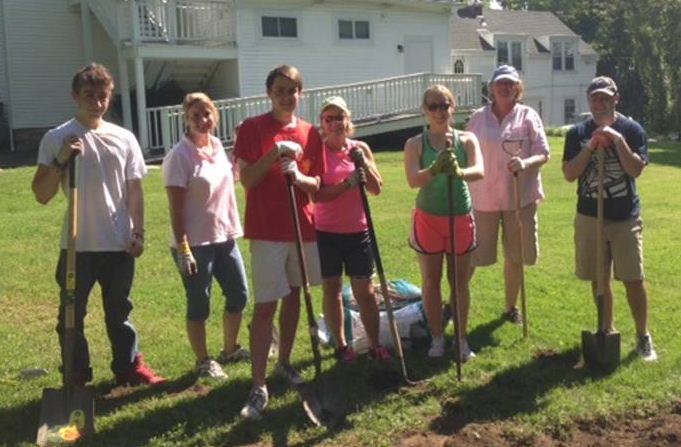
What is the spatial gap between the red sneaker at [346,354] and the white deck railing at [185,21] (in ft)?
48.0

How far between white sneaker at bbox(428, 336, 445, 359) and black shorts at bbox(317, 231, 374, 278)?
2.18 feet

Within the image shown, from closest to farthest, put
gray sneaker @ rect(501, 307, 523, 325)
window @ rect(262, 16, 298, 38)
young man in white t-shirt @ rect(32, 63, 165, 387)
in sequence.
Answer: young man in white t-shirt @ rect(32, 63, 165, 387) < gray sneaker @ rect(501, 307, 523, 325) < window @ rect(262, 16, 298, 38)

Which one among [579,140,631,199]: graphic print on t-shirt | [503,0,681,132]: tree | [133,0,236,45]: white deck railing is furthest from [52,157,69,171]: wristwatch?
[503,0,681,132]: tree


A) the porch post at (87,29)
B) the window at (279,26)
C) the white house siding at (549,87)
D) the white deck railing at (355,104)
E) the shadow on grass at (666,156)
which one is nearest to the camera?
the white deck railing at (355,104)

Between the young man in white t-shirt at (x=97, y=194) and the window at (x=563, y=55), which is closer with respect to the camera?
the young man in white t-shirt at (x=97, y=194)

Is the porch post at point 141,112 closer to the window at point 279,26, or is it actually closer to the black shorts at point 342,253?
the window at point 279,26

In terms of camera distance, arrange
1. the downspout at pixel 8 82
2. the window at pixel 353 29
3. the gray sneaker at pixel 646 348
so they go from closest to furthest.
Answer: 1. the gray sneaker at pixel 646 348
2. the downspout at pixel 8 82
3. the window at pixel 353 29

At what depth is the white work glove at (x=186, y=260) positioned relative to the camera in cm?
444

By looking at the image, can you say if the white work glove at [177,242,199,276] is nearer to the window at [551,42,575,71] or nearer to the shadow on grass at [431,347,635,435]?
the shadow on grass at [431,347,635,435]

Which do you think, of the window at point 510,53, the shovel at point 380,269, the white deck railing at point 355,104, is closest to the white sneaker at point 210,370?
the shovel at point 380,269

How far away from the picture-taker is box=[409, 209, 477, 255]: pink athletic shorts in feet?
15.9

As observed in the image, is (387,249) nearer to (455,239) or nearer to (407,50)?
(455,239)

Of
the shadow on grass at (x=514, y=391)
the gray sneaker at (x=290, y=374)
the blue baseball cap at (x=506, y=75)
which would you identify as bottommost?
the shadow on grass at (x=514, y=391)

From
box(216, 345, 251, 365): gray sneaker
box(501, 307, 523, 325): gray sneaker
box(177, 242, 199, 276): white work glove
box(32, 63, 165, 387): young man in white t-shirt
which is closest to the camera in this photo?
box(32, 63, 165, 387): young man in white t-shirt
